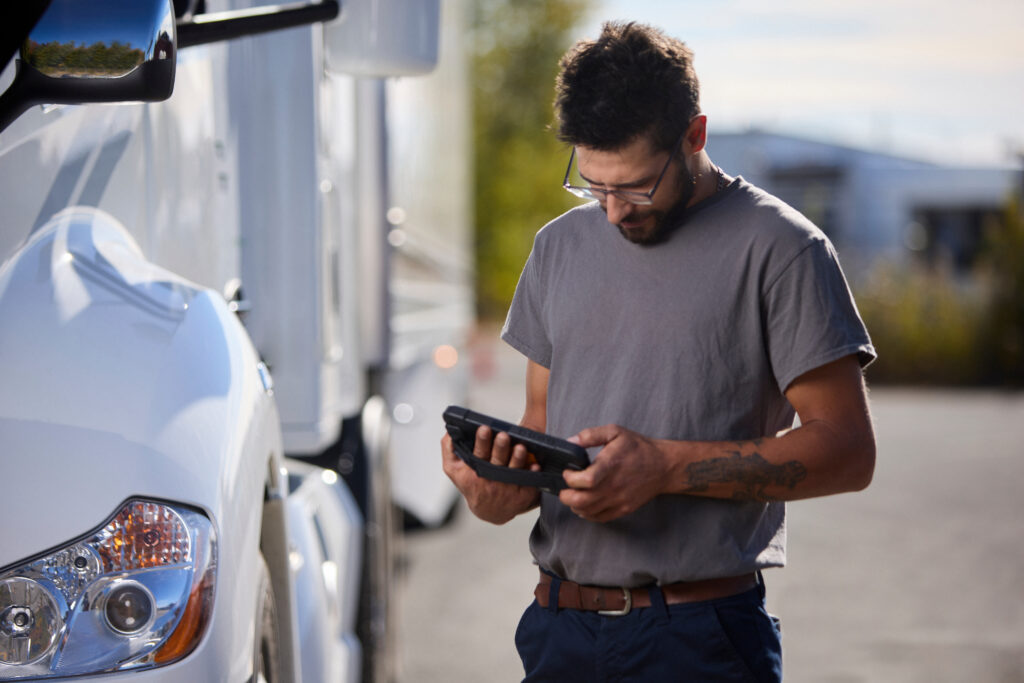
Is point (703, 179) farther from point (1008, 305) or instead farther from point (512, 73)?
point (512, 73)

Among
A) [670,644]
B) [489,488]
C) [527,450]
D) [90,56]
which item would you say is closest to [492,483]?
[489,488]

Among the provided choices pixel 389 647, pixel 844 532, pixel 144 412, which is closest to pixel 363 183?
pixel 389 647

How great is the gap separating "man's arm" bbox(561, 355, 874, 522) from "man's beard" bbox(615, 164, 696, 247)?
1.08 feet

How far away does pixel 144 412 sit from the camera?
187cm

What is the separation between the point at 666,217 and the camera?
2111mm

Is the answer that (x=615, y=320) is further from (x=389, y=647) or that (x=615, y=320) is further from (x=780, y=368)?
(x=389, y=647)

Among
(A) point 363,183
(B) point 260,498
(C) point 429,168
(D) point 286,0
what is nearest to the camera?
Result: (B) point 260,498

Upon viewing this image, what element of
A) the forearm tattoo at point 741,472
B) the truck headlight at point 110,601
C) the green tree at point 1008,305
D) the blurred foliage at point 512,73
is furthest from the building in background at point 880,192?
the truck headlight at point 110,601

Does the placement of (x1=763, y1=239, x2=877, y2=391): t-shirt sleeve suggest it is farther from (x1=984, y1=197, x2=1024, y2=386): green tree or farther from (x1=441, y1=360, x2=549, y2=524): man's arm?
(x1=984, y1=197, x2=1024, y2=386): green tree

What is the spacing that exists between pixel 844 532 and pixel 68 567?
735 cm

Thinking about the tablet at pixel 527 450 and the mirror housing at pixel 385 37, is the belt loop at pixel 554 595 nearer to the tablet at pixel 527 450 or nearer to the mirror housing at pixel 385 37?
the tablet at pixel 527 450

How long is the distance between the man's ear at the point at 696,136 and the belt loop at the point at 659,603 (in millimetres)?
744

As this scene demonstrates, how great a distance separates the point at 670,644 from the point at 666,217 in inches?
28.3

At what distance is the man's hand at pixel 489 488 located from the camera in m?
2.13
